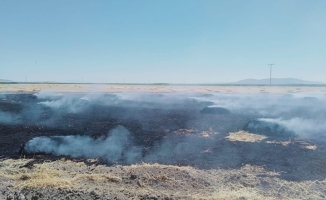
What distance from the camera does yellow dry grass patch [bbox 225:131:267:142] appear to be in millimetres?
15562

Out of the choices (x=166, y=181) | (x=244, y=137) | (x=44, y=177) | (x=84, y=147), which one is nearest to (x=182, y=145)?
(x=244, y=137)

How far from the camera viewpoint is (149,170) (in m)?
9.33

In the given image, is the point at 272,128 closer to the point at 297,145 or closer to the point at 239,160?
the point at 297,145

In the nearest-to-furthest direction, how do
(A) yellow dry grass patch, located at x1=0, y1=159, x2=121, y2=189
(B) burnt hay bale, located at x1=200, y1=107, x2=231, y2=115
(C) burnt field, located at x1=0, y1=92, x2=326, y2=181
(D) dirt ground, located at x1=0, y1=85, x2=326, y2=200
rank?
1. (D) dirt ground, located at x1=0, y1=85, x2=326, y2=200
2. (A) yellow dry grass patch, located at x1=0, y1=159, x2=121, y2=189
3. (C) burnt field, located at x1=0, y1=92, x2=326, y2=181
4. (B) burnt hay bale, located at x1=200, y1=107, x2=231, y2=115

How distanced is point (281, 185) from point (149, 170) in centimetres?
462

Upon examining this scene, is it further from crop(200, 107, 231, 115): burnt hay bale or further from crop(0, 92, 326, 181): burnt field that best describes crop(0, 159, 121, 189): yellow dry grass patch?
crop(200, 107, 231, 115): burnt hay bale

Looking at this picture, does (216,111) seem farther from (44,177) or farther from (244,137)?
A: (44,177)

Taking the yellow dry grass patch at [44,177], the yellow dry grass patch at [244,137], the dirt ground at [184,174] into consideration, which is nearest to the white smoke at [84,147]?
the dirt ground at [184,174]

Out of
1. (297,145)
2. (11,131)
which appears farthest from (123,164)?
(11,131)

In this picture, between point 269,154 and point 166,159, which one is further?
A: point 269,154

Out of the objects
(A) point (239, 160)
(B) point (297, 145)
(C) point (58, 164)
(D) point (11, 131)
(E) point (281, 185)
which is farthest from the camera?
(D) point (11, 131)

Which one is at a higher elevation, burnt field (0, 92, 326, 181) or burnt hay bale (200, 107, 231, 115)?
burnt hay bale (200, 107, 231, 115)

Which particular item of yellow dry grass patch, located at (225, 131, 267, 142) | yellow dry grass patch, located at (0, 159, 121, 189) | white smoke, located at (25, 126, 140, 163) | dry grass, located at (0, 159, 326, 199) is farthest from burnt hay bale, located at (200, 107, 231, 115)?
yellow dry grass patch, located at (0, 159, 121, 189)

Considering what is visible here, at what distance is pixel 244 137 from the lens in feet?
52.9
